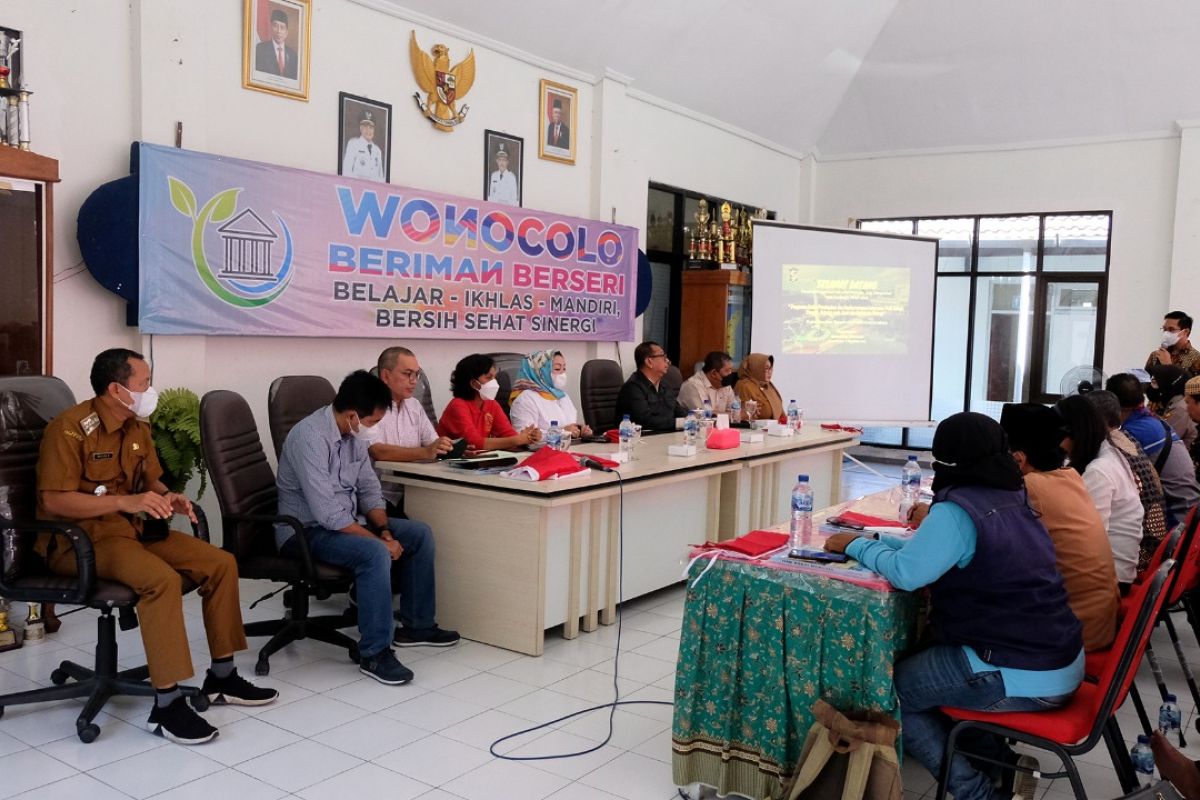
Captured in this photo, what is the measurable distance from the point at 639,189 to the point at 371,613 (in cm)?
519

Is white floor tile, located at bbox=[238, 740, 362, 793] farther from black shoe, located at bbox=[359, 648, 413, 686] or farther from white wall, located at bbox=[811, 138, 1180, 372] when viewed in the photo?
white wall, located at bbox=[811, 138, 1180, 372]

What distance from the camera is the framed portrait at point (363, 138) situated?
5688 millimetres

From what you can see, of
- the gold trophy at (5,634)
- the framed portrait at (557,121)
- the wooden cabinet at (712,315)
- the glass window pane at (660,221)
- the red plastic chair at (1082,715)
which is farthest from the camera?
the wooden cabinet at (712,315)

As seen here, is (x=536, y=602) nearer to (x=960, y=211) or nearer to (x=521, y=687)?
(x=521, y=687)

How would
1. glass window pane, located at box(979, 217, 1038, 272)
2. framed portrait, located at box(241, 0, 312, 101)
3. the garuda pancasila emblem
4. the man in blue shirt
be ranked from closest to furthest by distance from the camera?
the man in blue shirt → framed portrait, located at box(241, 0, 312, 101) → the garuda pancasila emblem → glass window pane, located at box(979, 217, 1038, 272)

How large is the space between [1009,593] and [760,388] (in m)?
4.54

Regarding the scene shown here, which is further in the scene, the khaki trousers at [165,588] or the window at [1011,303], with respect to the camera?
the window at [1011,303]

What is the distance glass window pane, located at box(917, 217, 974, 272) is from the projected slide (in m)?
1.05

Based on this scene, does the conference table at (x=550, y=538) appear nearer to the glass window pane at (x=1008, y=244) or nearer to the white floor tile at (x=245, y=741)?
the white floor tile at (x=245, y=741)

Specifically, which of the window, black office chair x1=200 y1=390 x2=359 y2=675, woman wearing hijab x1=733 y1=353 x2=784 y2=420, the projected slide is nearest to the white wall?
the window

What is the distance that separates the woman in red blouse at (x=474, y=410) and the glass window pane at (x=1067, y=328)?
6.62 metres

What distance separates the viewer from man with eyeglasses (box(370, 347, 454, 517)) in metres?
4.25

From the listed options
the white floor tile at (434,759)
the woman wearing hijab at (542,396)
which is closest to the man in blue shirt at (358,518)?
the white floor tile at (434,759)

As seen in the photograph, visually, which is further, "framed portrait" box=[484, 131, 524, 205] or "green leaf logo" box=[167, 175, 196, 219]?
"framed portrait" box=[484, 131, 524, 205]
